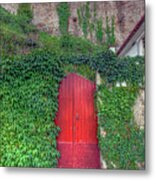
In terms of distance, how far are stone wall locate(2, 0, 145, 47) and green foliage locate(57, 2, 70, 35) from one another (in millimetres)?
25

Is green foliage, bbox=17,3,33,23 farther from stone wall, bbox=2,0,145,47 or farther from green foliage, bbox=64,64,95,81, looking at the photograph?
green foliage, bbox=64,64,95,81

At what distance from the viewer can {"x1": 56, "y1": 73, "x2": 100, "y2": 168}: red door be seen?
122 inches

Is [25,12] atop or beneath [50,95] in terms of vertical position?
atop

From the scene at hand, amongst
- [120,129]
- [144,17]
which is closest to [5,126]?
[120,129]

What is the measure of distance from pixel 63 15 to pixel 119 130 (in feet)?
3.28

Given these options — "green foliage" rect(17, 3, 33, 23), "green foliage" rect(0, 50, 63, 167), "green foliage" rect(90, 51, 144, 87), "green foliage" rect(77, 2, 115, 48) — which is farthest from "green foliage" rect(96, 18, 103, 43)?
"green foliage" rect(17, 3, 33, 23)

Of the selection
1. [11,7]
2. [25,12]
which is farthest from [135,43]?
[11,7]

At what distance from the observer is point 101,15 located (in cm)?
311

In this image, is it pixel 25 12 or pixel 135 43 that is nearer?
pixel 135 43

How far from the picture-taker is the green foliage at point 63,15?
3.13 m

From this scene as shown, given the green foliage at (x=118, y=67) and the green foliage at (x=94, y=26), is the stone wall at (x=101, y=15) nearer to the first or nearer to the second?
the green foliage at (x=94, y=26)

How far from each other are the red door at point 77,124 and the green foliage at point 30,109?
6cm

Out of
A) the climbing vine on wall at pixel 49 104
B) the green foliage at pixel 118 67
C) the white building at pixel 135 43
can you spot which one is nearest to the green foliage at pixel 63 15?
the climbing vine on wall at pixel 49 104

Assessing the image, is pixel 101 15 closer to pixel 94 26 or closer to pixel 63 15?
pixel 94 26
